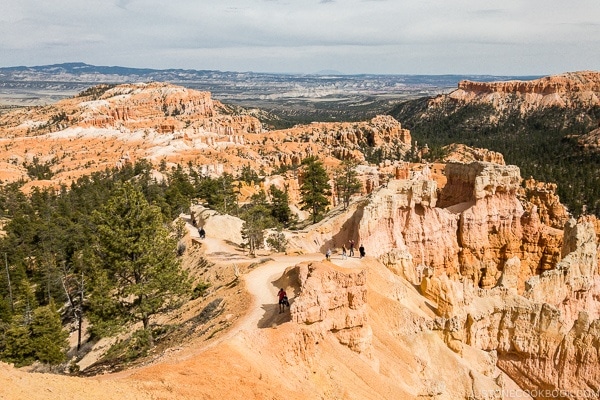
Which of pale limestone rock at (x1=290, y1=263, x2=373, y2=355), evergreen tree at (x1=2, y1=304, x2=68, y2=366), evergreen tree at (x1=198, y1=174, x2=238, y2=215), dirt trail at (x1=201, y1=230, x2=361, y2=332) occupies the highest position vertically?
pale limestone rock at (x1=290, y1=263, x2=373, y2=355)

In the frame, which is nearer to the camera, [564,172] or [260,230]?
[260,230]

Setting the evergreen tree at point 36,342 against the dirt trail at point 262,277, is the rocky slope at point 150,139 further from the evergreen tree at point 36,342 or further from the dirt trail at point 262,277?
the evergreen tree at point 36,342

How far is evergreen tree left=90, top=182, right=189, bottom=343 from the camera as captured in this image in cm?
2325

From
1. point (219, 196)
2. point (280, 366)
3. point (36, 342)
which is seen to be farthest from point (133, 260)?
point (219, 196)

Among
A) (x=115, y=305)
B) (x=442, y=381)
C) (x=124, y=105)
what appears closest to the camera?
(x=442, y=381)

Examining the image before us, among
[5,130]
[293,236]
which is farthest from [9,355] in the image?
[5,130]

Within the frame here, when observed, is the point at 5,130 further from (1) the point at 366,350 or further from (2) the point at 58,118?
(1) the point at 366,350

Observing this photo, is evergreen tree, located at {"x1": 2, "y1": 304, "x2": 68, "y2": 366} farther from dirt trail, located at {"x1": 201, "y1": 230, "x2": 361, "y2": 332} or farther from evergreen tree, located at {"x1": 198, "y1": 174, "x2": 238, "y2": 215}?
evergreen tree, located at {"x1": 198, "y1": 174, "x2": 238, "y2": 215}

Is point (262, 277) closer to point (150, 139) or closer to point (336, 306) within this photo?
point (336, 306)

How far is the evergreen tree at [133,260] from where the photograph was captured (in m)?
23.2

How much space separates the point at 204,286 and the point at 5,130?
16129 centimetres

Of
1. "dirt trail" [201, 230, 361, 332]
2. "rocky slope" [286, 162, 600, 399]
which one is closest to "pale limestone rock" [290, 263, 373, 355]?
"dirt trail" [201, 230, 361, 332]

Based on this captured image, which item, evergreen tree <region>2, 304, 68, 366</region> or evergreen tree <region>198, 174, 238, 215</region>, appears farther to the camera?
evergreen tree <region>198, 174, 238, 215</region>

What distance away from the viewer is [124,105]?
179000 mm
